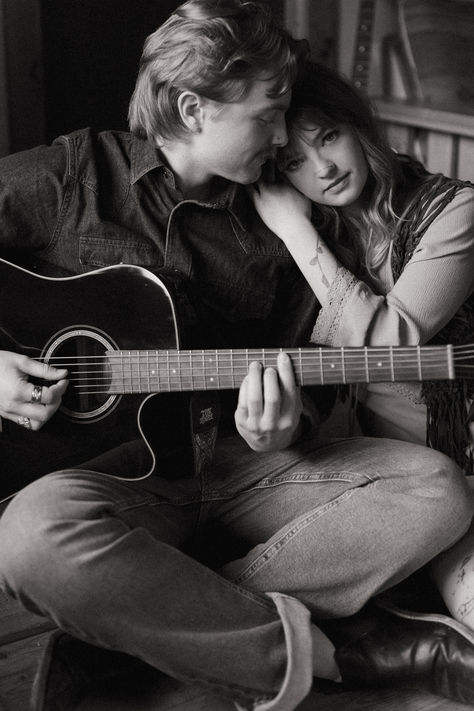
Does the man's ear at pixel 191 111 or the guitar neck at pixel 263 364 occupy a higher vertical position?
the man's ear at pixel 191 111

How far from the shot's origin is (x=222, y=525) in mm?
1454

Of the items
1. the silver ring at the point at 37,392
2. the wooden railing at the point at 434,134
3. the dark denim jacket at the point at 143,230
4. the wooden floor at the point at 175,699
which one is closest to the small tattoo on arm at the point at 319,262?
the dark denim jacket at the point at 143,230

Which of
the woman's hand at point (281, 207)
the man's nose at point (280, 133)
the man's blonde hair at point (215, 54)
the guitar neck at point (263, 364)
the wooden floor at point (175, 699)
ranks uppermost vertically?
the man's blonde hair at point (215, 54)

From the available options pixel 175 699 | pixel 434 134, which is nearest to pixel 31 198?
pixel 175 699

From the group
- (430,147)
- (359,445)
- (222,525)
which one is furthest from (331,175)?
(430,147)

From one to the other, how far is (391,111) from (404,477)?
1.60 meters

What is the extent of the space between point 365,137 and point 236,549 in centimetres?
71

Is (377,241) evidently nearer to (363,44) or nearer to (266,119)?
(266,119)

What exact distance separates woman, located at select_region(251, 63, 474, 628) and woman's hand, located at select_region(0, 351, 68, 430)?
0.44m

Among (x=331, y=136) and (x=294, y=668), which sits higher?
(x=331, y=136)

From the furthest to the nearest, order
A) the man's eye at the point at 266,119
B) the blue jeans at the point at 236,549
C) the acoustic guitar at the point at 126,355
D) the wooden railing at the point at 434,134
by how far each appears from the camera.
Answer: the wooden railing at the point at 434,134 < the man's eye at the point at 266,119 < the acoustic guitar at the point at 126,355 < the blue jeans at the point at 236,549

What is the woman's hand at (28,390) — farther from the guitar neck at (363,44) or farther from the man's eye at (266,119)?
the guitar neck at (363,44)

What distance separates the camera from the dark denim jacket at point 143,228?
1.49 m

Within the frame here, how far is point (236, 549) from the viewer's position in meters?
1.48
